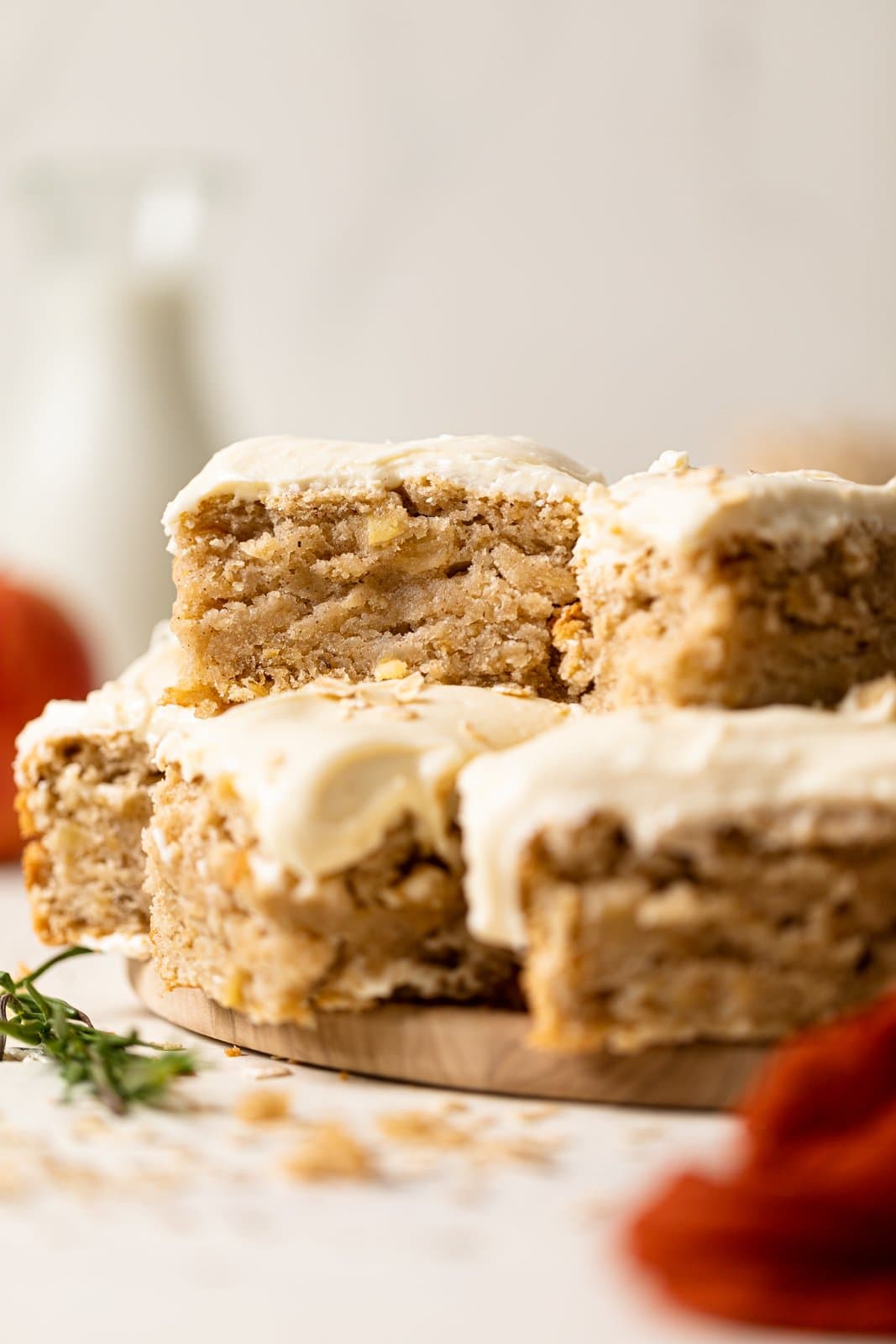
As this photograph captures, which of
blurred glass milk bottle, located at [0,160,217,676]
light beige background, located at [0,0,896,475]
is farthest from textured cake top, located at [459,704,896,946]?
light beige background, located at [0,0,896,475]

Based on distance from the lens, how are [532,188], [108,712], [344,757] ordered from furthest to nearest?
[532,188]
[108,712]
[344,757]

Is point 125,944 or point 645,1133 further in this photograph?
point 125,944

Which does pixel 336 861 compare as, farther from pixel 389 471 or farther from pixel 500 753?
pixel 389 471

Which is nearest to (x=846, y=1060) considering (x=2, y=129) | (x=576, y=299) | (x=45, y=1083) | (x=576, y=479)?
(x=45, y=1083)

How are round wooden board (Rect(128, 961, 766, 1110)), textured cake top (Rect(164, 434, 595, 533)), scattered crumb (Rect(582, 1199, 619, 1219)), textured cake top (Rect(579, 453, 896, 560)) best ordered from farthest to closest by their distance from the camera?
textured cake top (Rect(164, 434, 595, 533)), textured cake top (Rect(579, 453, 896, 560)), round wooden board (Rect(128, 961, 766, 1110)), scattered crumb (Rect(582, 1199, 619, 1219))

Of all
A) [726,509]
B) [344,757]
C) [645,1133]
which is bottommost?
[645,1133]

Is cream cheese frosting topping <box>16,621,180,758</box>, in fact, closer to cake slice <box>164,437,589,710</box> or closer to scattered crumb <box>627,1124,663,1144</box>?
cake slice <box>164,437,589,710</box>

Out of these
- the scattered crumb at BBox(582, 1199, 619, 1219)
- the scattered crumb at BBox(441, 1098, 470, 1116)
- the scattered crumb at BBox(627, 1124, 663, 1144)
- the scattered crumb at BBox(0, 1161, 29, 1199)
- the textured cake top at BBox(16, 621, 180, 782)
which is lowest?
the scattered crumb at BBox(441, 1098, 470, 1116)

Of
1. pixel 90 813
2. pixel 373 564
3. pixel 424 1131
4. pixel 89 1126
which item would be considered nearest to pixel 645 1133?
pixel 424 1131
